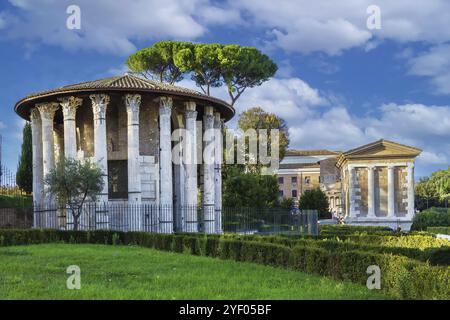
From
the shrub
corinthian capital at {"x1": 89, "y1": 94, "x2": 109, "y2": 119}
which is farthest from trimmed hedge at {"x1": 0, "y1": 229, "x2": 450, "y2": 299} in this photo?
corinthian capital at {"x1": 89, "y1": 94, "x2": 109, "y2": 119}

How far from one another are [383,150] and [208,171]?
2496 centimetres

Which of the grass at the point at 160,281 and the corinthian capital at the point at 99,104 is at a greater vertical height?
the corinthian capital at the point at 99,104

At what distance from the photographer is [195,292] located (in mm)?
8492

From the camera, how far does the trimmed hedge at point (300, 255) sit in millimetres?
8031

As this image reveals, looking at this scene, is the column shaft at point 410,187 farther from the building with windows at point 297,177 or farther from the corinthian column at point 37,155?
the building with windows at point 297,177

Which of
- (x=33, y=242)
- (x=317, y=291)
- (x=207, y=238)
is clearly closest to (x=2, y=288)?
(x=317, y=291)

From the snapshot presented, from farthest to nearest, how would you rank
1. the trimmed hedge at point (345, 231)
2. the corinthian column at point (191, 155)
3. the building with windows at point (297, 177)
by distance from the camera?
the building with windows at point (297, 177) < the corinthian column at point (191, 155) < the trimmed hedge at point (345, 231)

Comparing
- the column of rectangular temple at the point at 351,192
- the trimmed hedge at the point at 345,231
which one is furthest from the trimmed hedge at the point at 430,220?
the trimmed hedge at the point at 345,231

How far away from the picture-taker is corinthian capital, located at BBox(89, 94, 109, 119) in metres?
25.9

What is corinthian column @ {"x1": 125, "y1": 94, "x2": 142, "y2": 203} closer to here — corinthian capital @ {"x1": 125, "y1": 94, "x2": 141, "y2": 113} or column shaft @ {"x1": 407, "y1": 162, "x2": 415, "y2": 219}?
corinthian capital @ {"x1": 125, "y1": 94, "x2": 141, "y2": 113}

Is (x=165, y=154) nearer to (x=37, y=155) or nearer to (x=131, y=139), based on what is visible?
(x=131, y=139)

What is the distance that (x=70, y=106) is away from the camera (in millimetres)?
26359

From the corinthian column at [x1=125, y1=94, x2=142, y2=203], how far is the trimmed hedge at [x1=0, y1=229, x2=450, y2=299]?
4.63m

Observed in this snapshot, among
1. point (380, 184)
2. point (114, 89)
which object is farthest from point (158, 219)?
point (380, 184)
